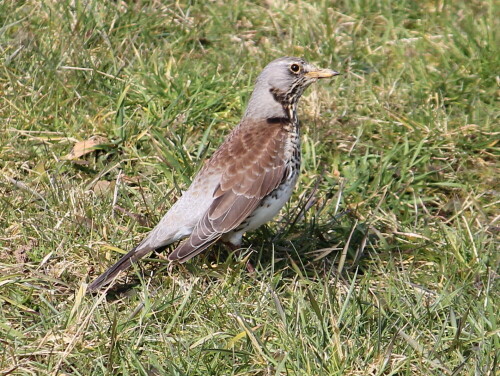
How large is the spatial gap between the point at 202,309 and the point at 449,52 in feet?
11.8

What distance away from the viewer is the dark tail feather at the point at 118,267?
4.97 metres

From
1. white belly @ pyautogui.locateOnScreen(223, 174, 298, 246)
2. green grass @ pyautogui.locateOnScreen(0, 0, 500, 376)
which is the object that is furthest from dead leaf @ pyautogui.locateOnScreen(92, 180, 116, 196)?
white belly @ pyautogui.locateOnScreen(223, 174, 298, 246)

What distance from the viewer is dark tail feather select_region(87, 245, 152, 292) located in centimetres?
497

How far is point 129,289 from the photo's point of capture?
5105 millimetres

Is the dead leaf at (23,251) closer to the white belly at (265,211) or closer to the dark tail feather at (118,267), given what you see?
the dark tail feather at (118,267)

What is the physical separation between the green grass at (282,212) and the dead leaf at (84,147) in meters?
0.05

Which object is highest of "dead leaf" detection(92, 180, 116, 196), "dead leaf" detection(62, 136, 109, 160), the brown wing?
the brown wing

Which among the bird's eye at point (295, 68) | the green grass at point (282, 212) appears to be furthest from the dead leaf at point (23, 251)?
the bird's eye at point (295, 68)

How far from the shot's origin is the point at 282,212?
6.18 metres

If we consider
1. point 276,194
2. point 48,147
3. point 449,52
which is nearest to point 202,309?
point 276,194

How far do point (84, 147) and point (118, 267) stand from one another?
61.7 inches

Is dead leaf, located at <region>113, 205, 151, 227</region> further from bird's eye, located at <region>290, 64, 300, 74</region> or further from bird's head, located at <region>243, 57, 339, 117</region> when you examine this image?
bird's eye, located at <region>290, 64, 300, 74</region>

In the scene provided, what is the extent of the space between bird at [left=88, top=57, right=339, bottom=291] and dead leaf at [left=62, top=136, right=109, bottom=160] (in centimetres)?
120

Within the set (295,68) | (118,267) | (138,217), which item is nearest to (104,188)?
(138,217)
